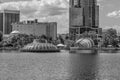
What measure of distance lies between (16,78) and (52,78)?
6.36m

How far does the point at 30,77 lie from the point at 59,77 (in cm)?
525

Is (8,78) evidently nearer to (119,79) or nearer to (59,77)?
(59,77)

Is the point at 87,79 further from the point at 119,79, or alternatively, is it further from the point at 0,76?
the point at 0,76

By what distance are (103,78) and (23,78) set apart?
14312 millimetres

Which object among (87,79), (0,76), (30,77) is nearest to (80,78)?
(87,79)

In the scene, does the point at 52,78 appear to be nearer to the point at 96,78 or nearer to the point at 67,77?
the point at 67,77

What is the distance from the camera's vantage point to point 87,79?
2231 inches

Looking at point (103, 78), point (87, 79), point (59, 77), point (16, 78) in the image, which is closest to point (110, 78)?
point (103, 78)

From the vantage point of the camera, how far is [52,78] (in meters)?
58.5

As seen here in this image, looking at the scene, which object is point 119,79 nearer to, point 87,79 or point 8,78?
point 87,79

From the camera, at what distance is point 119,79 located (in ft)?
190

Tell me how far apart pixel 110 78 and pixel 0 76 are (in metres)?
20.0

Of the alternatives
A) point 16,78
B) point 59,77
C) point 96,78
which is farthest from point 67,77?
point 16,78

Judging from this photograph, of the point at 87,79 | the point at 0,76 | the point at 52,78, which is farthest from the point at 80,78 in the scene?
the point at 0,76
